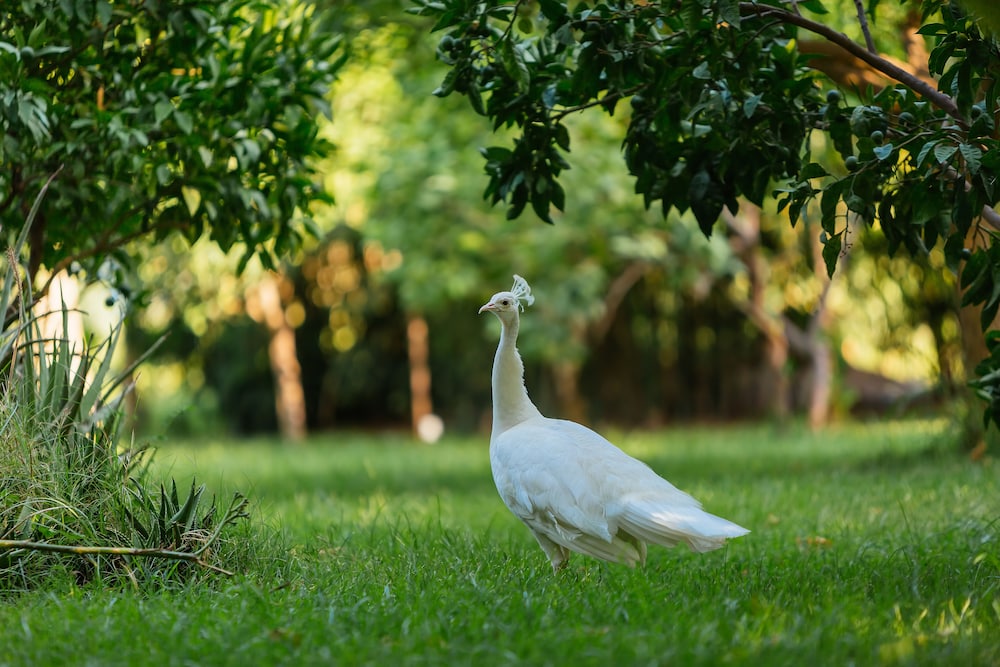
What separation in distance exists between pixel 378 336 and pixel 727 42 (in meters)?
17.6

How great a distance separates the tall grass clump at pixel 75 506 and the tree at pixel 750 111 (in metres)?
2.04

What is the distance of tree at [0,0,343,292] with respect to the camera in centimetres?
566

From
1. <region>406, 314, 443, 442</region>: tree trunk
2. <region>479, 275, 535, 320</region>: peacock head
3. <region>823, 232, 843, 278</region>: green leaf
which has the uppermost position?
<region>823, 232, 843, 278</region>: green leaf

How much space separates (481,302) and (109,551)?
529 inches

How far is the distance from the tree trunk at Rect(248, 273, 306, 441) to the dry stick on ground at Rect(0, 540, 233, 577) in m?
14.6

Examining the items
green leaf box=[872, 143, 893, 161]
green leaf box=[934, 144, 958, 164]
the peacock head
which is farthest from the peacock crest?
green leaf box=[934, 144, 958, 164]

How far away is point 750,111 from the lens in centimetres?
445

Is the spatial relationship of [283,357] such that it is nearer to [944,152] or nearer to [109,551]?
[109,551]

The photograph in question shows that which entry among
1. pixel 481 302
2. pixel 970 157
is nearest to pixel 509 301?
pixel 970 157

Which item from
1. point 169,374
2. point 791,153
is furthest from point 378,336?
point 791,153

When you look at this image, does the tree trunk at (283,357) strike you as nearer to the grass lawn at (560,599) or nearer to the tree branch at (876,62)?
the grass lawn at (560,599)

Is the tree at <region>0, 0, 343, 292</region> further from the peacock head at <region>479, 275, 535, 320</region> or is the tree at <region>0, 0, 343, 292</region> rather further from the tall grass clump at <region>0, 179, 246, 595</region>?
the peacock head at <region>479, 275, 535, 320</region>

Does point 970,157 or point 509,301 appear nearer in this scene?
point 970,157

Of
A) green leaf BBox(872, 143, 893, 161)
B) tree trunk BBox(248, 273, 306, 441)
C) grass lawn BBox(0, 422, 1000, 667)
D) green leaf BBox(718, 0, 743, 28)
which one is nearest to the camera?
grass lawn BBox(0, 422, 1000, 667)
